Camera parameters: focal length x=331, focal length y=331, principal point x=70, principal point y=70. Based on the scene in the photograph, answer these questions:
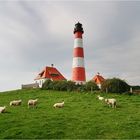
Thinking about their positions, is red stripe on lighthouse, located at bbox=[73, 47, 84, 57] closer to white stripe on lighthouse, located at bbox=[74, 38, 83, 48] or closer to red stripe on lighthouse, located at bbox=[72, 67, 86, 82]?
white stripe on lighthouse, located at bbox=[74, 38, 83, 48]

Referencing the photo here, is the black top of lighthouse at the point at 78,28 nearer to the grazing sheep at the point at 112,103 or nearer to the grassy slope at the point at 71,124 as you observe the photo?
the grazing sheep at the point at 112,103

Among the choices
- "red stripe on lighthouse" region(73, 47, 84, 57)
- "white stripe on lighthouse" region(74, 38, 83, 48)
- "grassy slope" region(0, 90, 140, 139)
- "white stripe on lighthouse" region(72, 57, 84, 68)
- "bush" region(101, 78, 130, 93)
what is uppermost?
"white stripe on lighthouse" region(74, 38, 83, 48)

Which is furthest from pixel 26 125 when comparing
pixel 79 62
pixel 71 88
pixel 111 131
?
pixel 79 62

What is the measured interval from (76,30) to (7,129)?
42.9 metres

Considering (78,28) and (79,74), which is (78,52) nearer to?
(79,74)

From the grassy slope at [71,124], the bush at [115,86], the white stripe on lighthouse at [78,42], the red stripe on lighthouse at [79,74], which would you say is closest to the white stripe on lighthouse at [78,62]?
the red stripe on lighthouse at [79,74]

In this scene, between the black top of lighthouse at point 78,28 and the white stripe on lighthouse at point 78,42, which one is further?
the black top of lighthouse at point 78,28

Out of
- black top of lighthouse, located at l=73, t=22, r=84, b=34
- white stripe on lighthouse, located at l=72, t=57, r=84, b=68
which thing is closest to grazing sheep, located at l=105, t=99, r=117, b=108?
white stripe on lighthouse, located at l=72, t=57, r=84, b=68

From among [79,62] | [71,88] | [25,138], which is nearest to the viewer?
[25,138]

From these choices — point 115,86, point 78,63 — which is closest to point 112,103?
point 115,86

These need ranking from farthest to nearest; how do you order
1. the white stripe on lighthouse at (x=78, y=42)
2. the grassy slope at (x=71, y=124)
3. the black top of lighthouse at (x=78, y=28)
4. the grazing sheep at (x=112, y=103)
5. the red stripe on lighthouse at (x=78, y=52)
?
the black top of lighthouse at (x=78, y=28) < the white stripe on lighthouse at (x=78, y=42) < the red stripe on lighthouse at (x=78, y=52) < the grazing sheep at (x=112, y=103) < the grassy slope at (x=71, y=124)

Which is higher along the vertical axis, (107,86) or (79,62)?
(79,62)

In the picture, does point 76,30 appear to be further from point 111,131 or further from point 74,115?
point 111,131

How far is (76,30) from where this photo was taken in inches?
2431
